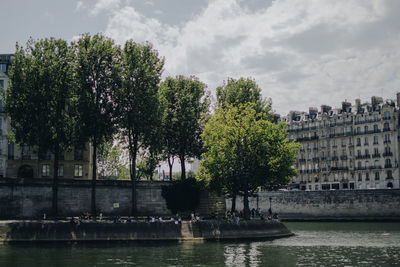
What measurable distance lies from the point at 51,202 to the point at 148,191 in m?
13.4

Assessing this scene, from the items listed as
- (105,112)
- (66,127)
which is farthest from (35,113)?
(105,112)

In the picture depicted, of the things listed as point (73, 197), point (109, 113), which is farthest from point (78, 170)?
point (109, 113)

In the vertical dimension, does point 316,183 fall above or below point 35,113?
below

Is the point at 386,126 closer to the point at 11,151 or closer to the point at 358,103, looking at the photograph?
the point at 358,103

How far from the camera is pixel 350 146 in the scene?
377 feet

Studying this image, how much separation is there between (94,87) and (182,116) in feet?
54.6

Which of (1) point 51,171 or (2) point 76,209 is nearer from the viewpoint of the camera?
(2) point 76,209

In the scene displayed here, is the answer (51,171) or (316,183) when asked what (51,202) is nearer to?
(51,171)

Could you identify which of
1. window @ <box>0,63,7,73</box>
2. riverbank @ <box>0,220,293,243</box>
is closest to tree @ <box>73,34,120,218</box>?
riverbank @ <box>0,220,293,243</box>

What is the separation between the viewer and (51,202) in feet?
211

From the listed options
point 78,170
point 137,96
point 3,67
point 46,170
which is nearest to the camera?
point 137,96

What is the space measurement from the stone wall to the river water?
14.1 metres

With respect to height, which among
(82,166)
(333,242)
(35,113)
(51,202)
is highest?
(35,113)

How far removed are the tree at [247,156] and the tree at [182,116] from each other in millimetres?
12182
